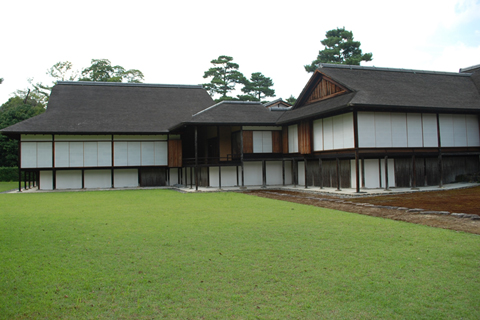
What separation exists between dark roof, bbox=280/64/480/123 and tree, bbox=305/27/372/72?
20104mm

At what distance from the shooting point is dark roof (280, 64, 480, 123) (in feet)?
58.3

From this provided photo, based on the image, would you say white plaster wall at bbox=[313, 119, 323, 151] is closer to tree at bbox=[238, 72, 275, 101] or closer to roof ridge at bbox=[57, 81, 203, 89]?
roof ridge at bbox=[57, 81, 203, 89]

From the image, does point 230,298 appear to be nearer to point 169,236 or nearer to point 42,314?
point 42,314

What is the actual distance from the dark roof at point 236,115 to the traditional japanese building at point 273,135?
7 centimetres

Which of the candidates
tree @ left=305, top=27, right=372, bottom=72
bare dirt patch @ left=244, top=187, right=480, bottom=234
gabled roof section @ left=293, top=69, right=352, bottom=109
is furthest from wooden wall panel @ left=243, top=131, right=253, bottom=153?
tree @ left=305, top=27, right=372, bottom=72

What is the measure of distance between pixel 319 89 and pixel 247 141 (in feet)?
17.5

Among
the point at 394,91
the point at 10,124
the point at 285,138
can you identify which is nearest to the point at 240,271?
the point at 394,91

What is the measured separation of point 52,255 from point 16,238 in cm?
211

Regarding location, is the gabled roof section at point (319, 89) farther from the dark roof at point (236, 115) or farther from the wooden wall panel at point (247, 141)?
the wooden wall panel at point (247, 141)

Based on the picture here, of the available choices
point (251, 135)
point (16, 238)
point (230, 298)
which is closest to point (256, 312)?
point (230, 298)

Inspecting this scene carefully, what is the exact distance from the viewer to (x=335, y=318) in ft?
13.1

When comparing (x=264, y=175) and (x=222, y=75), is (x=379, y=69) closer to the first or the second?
(x=264, y=175)

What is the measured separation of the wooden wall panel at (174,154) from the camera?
86.4ft

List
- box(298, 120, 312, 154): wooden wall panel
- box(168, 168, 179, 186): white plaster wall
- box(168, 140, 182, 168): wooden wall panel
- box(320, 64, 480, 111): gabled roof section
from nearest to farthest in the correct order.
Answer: box(320, 64, 480, 111): gabled roof section → box(298, 120, 312, 154): wooden wall panel → box(168, 140, 182, 168): wooden wall panel → box(168, 168, 179, 186): white plaster wall
